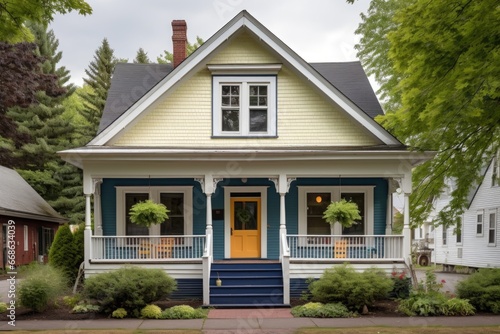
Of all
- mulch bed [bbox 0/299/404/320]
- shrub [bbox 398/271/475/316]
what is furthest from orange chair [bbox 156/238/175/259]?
shrub [bbox 398/271/475/316]

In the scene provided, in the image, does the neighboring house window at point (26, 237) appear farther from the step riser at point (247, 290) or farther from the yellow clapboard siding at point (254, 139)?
the step riser at point (247, 290)

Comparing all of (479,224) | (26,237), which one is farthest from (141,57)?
(479,224)

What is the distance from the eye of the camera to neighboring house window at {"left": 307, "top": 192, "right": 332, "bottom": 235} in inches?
674

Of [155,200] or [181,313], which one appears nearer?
[181,313]

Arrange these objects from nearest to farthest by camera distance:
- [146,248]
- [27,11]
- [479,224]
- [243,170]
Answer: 1. [27,11]
2. [146,248]
3. [243,170]
4. [479,224]

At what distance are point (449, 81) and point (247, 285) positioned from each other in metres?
7.43

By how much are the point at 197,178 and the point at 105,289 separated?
441 centimetres

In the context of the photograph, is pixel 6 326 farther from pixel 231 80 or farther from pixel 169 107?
pixel 231 80

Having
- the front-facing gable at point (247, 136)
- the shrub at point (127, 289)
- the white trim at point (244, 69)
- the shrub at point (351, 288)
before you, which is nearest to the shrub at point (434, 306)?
the shrub at point (351, 288)

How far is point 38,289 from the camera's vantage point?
1260cm

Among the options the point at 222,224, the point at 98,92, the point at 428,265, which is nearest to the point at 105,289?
the point at 222,224

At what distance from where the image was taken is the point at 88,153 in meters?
14.7

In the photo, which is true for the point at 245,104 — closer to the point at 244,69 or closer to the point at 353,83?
the point at 244,69

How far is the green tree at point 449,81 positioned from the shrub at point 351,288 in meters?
4.13
